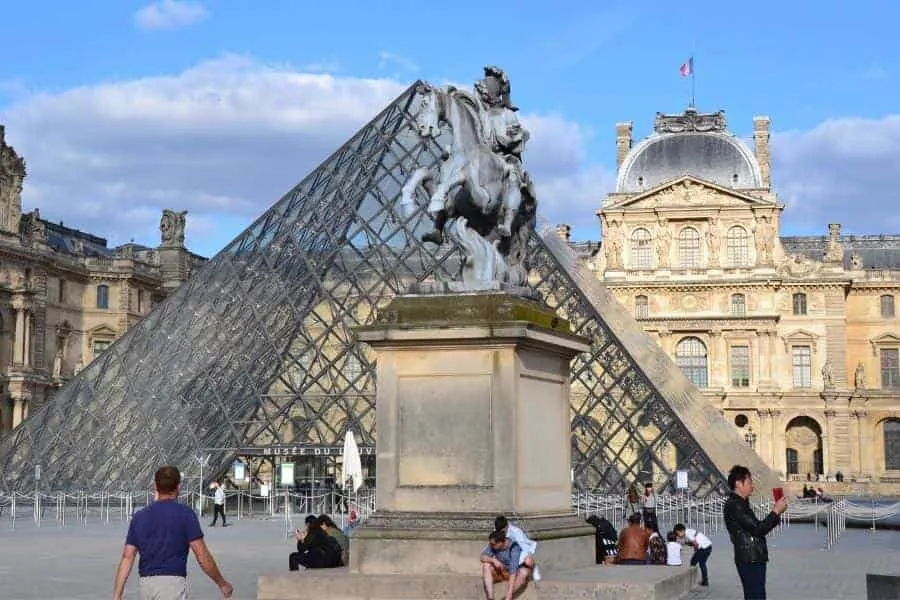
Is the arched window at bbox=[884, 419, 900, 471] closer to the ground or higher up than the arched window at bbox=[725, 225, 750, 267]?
closer to the ground

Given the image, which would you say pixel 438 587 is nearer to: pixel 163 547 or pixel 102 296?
pixel 163 547

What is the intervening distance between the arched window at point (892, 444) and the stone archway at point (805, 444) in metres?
3.63

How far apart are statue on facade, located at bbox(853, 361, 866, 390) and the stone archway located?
297cm

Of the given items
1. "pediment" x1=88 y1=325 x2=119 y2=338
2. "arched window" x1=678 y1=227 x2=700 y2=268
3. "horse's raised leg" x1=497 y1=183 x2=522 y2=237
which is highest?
"arched window" x1=678 y1=227 x2=700 y2=268

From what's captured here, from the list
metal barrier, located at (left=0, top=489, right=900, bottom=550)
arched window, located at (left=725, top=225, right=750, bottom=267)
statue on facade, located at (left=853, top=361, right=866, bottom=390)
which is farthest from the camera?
statue on facade, located at (left=853, top=361, right=866, bottom=390)

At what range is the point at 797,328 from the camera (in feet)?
202

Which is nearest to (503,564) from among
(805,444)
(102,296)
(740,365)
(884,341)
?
(740,365)

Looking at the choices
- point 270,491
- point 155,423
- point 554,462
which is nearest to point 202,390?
point 155,423

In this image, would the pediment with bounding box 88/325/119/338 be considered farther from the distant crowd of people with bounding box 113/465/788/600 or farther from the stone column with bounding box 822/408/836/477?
the distant crowd of people with bounding box 113/465/788/600

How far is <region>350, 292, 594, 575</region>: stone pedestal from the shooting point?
790cm

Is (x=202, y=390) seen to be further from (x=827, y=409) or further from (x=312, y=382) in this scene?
(x=827, y=409)

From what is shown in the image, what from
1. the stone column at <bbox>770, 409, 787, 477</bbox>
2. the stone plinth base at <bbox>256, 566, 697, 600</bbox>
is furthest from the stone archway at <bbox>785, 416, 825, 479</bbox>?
the stone plinth base at <bbox>256, 566, 697, 600</bbox>

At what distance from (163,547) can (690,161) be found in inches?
2268

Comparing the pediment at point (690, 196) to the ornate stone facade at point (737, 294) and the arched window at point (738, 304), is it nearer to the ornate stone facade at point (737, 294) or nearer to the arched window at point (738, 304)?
the ornate stone facade at point (737, 294)
